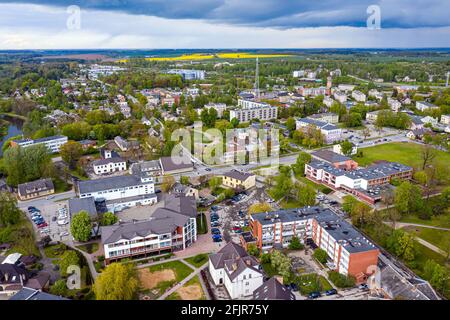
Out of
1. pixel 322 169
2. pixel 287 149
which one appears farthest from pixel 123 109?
pixel 322 169

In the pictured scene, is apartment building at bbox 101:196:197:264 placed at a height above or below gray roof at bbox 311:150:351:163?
below

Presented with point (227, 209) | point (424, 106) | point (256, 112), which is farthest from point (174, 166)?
point (424, 106)

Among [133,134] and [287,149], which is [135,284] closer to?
[287,149]

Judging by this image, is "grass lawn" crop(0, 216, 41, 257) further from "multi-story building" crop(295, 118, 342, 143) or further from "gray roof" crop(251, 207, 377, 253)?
"multi-story building" crop(295, 118, 342, 143)

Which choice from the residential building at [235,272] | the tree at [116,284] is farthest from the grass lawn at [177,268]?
the tree at [116,284]

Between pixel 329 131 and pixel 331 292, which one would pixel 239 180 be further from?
pixel 329 131

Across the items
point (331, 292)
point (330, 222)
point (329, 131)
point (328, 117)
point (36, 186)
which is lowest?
point (331, 292)

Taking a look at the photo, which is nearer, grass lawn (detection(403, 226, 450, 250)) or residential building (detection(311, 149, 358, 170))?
grass lawn (detection(403, 226, 450, 250))

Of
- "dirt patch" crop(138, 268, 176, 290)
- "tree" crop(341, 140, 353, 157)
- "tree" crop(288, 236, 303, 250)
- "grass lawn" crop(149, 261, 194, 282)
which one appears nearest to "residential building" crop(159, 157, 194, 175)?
"grass lawn" crop(149, 261, 194, 282)
